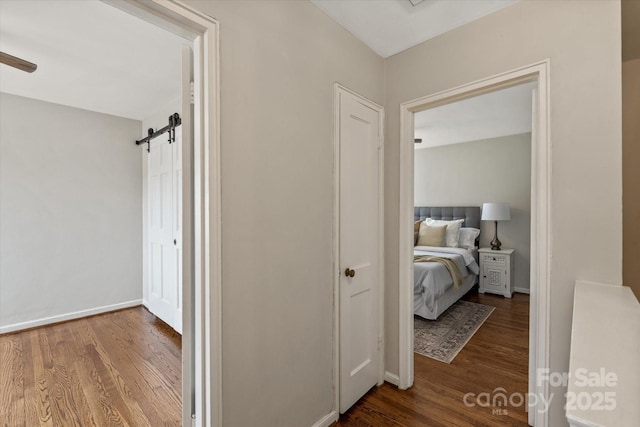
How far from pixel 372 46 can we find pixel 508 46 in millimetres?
866

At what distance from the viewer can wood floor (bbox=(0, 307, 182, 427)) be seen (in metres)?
1.80

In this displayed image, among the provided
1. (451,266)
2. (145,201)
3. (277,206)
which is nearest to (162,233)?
(145,201)

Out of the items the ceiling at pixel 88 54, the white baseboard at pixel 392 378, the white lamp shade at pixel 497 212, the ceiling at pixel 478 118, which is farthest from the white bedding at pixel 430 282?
the ceiling at pixel 88 54

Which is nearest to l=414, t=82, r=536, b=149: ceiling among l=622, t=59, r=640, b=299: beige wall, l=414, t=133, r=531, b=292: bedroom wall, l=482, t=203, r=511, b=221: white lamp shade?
l=414, t=133, r=531, b=292: bedroom wall

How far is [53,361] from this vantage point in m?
2.44

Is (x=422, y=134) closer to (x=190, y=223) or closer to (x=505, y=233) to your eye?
(x=505, y=233)

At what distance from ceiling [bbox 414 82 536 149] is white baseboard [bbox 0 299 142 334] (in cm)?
466

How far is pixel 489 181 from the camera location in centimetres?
474

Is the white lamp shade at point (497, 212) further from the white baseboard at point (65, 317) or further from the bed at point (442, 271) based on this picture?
the white baseboard at point (65, 317)

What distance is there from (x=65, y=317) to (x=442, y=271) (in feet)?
15.2

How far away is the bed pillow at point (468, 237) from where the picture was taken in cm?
459

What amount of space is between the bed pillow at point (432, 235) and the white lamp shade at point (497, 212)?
26.5 inches

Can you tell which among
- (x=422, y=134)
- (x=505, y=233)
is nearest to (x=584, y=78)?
(x=422, y=134)

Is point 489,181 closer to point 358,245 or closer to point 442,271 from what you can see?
point 442,271
